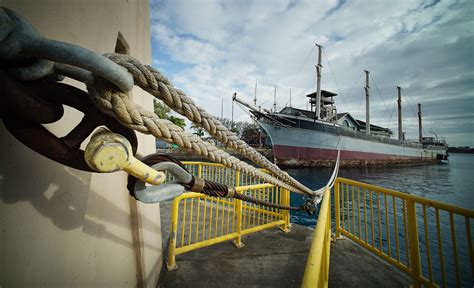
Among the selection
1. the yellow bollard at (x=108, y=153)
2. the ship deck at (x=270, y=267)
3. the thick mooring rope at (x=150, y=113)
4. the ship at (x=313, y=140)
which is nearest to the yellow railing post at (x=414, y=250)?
the ship deck at (x=270, y=267)

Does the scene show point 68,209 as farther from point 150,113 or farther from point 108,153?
point 150,113

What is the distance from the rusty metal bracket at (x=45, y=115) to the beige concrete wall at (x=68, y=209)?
0.13m

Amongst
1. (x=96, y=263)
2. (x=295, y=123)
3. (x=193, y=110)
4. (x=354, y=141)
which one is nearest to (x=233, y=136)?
(x=193, y=110)

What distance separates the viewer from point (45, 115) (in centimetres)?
59

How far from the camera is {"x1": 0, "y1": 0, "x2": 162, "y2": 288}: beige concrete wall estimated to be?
651mm

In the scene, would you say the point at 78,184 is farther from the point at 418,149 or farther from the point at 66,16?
the point at 418,149

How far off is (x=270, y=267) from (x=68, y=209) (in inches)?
102

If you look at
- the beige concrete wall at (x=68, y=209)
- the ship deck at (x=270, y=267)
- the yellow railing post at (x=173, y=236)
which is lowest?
the ship deck at (x=270, y=267)

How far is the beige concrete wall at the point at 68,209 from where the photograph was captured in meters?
0.65

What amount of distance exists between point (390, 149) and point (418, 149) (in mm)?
10695

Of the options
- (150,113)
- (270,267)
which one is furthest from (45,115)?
(270,267)

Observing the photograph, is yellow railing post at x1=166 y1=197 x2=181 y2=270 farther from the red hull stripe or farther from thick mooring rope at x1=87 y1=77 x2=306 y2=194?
the red hull stripe

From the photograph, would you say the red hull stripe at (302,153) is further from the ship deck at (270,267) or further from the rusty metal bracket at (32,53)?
the rusty metal bracket at (32,53)

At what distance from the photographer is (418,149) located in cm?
3036
